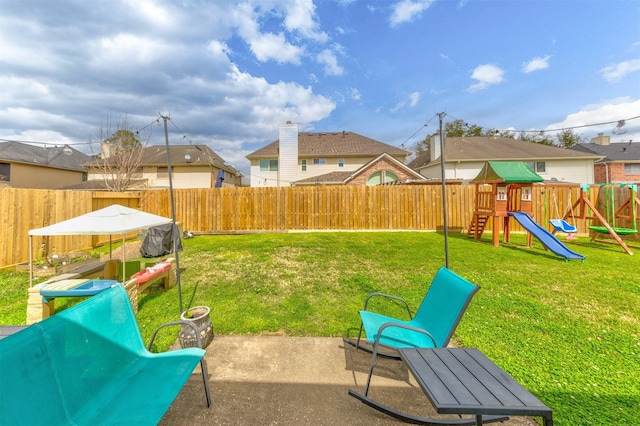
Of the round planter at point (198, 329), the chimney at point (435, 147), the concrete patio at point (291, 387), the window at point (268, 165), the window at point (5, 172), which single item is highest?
the chimney at point (435, 147)

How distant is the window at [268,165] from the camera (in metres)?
24.4

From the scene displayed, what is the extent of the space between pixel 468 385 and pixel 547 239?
927 cm

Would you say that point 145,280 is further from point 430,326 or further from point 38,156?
point 38,156

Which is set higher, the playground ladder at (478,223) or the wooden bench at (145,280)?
the playground ladder at (478,223)

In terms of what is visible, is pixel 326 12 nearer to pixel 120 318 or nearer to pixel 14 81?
pixel 120 318

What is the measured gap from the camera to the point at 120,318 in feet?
7.15

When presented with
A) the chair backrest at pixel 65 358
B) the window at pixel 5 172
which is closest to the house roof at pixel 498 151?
the chair backrest at pixel 65 358

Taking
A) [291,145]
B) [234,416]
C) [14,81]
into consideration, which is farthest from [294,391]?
[291,145]

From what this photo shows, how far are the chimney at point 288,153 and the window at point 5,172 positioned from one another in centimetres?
1969

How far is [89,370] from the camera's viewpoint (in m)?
1.75

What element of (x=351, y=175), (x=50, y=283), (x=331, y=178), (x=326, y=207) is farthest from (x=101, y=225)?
(x=331, y=178)

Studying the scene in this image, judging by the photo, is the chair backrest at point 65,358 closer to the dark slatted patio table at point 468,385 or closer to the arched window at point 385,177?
the dark slatted patio table at point 468,385

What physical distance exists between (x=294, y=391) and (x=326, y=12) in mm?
11945

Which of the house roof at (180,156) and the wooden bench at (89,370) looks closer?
the wooden bench at (89,370)
